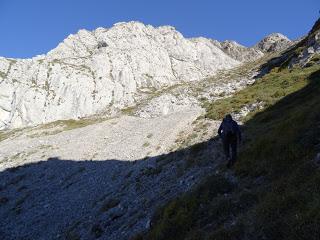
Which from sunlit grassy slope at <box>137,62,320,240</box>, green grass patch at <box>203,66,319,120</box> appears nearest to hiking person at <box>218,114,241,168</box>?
sunlit grassy slope at <box>137,62,320,240</box>

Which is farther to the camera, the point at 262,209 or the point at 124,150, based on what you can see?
the point at 124,150

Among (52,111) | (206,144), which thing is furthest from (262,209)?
(52,111)

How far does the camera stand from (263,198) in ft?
44.1

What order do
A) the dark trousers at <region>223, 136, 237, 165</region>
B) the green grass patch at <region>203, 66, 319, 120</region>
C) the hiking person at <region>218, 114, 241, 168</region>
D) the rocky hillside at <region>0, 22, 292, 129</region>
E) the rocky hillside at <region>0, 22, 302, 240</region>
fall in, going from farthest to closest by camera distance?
the rocky hillside at <region>0, 22, 292, 129</region> < the green grass patch at <region>203, 66, 319, 120</region> < the rocky hillside at <region>0, 22, 302, 240</region> < the hiking person at <region>218, 114, 241, 168</region> < the dark trousers at <region>223, 136, 237, 165</region>

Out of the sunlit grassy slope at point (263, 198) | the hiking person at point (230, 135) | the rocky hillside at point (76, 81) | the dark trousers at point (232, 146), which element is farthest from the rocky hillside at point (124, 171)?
the rocky hillside at point (76, 81)

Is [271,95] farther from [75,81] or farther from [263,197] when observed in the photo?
[75,81]

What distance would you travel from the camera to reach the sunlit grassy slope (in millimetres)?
11203

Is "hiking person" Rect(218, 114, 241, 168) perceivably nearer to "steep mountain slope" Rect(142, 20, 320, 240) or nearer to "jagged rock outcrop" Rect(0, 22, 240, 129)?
"steep mountain slope" Rect(142, 20, 320, 240)

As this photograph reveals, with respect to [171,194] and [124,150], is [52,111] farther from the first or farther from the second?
[171,194]

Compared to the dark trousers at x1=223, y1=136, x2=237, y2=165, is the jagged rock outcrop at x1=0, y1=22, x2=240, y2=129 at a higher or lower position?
higher

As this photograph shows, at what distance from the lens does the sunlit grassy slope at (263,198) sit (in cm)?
1120

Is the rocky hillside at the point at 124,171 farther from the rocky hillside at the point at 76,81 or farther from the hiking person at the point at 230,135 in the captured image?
the rocky hillside at the point at 76,81

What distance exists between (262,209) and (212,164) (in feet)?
32.5

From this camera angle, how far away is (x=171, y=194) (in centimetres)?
2014
